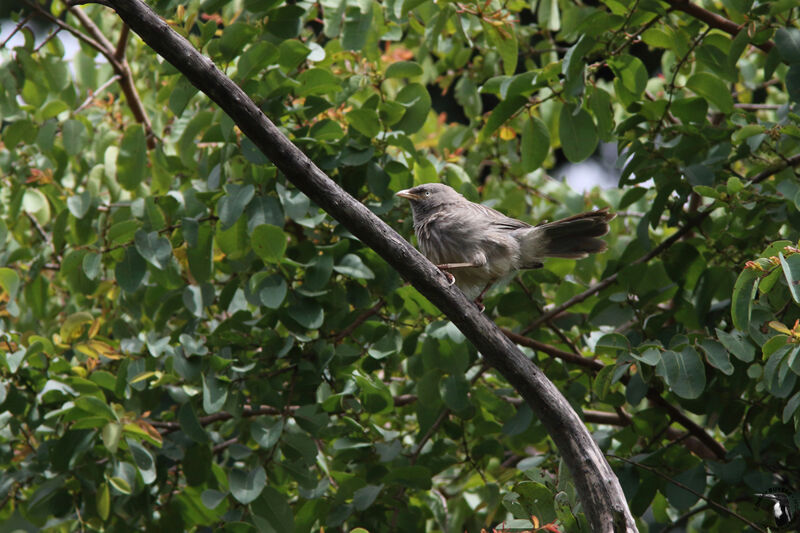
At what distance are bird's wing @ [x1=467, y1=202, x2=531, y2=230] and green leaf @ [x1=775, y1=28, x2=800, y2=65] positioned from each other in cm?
138

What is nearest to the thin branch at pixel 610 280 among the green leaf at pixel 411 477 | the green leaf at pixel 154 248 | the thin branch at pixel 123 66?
the green leaf at pixel 411 477

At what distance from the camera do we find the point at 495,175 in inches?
205

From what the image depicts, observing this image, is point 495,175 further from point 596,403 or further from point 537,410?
point 537,410

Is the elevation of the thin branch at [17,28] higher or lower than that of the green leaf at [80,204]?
higher

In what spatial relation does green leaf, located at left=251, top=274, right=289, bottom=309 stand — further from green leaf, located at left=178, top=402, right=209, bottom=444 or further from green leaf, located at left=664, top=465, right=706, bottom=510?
green leaf, located at left=664, top=465, right=706, bottom=510

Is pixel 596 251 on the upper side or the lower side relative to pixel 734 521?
upper

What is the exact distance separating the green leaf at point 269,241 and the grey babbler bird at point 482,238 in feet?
2.54

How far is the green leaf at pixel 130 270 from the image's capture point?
362 centimetres

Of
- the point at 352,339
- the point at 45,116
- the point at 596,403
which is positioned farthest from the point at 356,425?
the point at 45,116

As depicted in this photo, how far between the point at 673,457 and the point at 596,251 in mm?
1004

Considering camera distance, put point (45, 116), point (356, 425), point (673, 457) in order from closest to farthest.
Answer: point (356, 425) < point (673, 457) < point (45, 116)

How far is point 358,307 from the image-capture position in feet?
12.4

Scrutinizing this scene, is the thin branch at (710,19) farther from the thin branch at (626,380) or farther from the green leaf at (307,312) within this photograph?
the green leaf at (307,312)

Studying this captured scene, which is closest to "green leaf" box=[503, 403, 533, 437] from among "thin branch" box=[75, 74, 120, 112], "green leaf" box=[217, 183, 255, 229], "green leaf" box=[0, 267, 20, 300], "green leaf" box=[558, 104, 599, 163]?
"green leaf" box=[558, 104, 599, 163]
